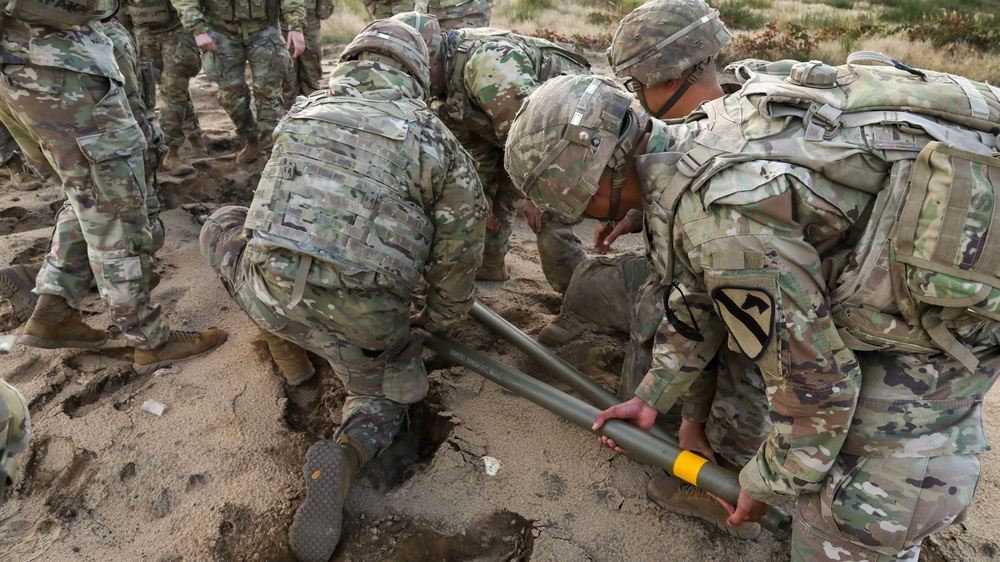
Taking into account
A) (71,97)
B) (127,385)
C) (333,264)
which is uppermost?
(71,97)

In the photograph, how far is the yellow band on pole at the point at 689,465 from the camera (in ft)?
7.17

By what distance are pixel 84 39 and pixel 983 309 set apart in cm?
348

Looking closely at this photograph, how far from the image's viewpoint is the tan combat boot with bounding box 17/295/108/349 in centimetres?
323

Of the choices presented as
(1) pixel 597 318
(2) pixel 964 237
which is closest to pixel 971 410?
(2) pixel 964 237

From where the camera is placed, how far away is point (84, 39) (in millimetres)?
2832

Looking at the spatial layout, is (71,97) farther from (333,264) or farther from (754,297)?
(754,297)

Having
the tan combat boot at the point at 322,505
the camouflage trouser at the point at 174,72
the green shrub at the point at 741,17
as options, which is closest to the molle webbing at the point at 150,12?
the camouflage trouser at the point at 174,72

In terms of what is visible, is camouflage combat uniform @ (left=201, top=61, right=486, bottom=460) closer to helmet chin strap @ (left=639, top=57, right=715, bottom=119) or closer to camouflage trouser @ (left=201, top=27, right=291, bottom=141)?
helmet chin strap @ (left=639, top=57, right=715, bottom=119)

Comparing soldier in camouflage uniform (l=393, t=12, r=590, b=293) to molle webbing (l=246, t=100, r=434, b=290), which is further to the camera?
soldier in camouflage uniform (l=393, t=12, r=590, b=293)

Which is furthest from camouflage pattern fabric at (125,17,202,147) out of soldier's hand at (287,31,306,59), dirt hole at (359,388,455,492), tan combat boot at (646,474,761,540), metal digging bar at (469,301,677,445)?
tan combat boot at (646,474,761,540)

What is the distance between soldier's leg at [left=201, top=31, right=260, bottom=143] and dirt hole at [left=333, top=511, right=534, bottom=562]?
13.8 feet

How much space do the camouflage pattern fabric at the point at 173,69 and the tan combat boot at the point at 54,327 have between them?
Result: 99.3 inches

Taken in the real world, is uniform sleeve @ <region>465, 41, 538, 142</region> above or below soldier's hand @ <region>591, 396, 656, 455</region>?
above

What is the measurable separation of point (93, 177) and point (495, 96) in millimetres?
1964
